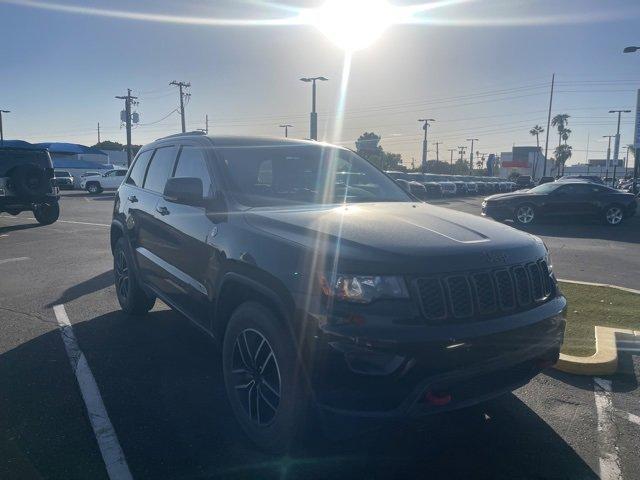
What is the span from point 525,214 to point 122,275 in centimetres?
1401

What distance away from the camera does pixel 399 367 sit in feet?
8.47

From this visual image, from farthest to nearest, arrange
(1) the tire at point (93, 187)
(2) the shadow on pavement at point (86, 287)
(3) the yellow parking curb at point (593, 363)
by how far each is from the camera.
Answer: (1) the tire at point (93, 187)
(2) the shadow on pavement at point (86, 287)
(3) the yellow parking curb at point (593, 363)

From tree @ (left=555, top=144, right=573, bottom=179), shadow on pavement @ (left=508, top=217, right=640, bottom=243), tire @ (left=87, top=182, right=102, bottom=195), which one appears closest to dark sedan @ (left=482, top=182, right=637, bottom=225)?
shadow on pavement @ (left=508, top=217, right=640, bottom=243)

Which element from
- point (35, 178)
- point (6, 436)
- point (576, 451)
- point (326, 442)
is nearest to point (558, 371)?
point (576, 451)

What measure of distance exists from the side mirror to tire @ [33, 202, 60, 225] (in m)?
13.0

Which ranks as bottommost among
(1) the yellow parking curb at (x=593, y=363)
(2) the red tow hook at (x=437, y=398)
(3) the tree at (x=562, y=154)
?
(1) the yellow parking curb at (x=593, y=363)

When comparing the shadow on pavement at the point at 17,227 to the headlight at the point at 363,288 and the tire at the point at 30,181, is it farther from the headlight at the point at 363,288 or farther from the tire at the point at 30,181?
the headlight at the point at 363,288

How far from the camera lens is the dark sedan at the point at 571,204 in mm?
16859

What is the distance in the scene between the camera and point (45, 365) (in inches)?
179

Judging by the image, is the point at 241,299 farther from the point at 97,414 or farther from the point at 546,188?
the point at 546,188

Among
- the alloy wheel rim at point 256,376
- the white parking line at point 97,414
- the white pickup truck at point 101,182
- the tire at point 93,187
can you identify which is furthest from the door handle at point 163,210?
the tire at point 93,187

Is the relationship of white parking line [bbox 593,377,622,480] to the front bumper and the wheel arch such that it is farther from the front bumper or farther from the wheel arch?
the wheel arch

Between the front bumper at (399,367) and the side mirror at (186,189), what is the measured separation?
62.3 inches

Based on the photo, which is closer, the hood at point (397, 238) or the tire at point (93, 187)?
the hood at point (397, 238)
